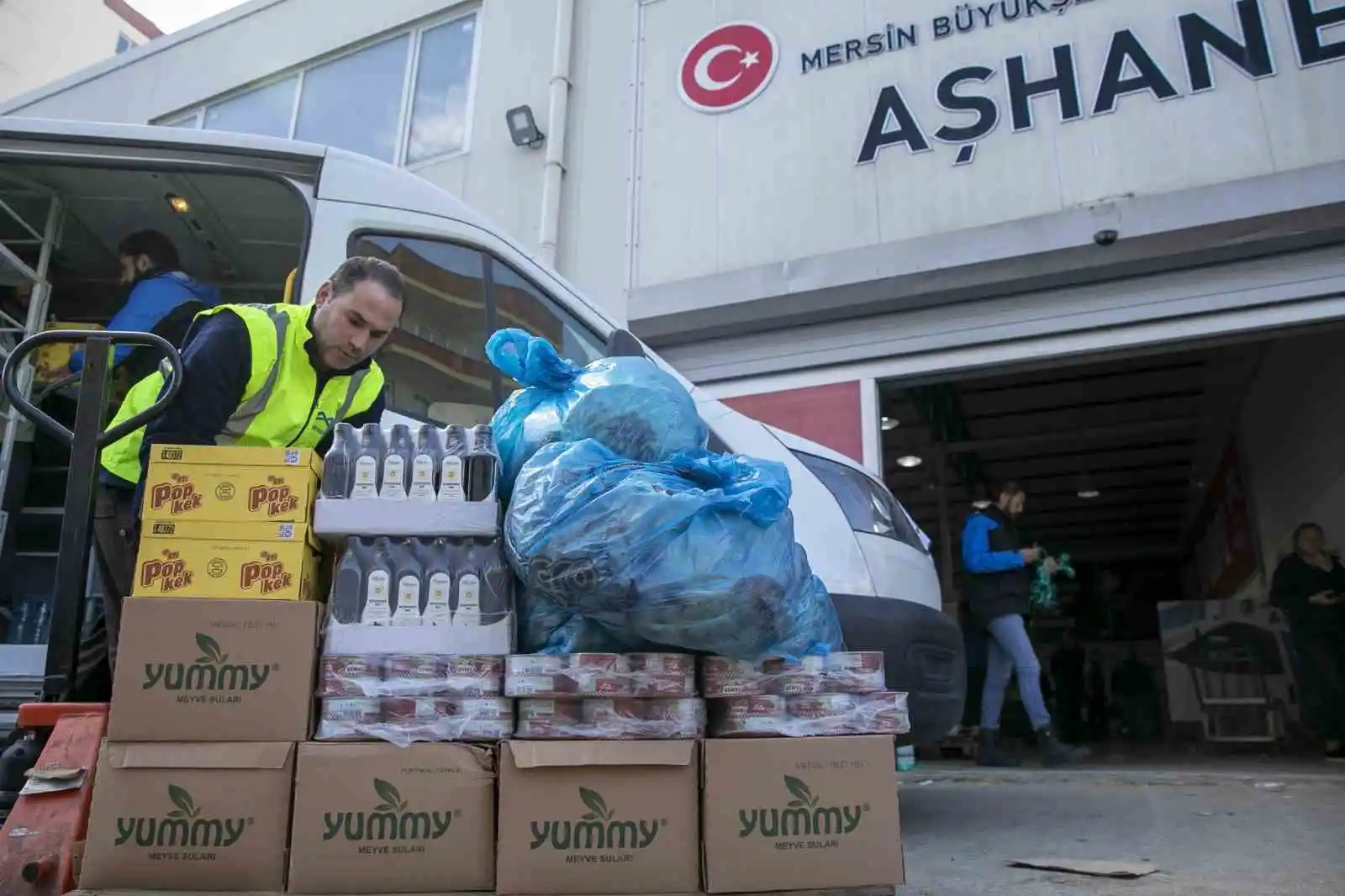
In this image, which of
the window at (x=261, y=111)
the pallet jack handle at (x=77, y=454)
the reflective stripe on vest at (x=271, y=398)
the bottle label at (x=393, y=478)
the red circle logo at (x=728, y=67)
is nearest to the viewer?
the pallet jack handle at (x=77, y=454)

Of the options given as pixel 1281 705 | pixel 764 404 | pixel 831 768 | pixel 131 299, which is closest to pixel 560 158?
pixel 764 404

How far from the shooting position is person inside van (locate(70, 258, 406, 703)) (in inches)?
97.4

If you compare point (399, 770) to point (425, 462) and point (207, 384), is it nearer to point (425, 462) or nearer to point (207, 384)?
point (425, 462)

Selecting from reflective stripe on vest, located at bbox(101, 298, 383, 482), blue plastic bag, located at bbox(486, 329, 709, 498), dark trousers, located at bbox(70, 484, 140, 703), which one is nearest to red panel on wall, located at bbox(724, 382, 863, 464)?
blue plastic bag, located at bbox(486, 329, 709, 498)

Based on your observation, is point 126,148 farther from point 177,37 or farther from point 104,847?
point 177,37

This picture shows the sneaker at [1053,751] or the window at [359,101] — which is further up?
the window at [359,101]

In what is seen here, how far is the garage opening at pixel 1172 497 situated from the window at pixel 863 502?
6.72 ft

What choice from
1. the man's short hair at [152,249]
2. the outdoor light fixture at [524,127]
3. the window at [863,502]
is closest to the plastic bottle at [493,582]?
the window at [863,502]

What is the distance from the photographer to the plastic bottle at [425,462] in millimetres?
2354

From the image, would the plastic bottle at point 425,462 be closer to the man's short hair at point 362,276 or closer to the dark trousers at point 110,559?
the man's short hair at point 362,276

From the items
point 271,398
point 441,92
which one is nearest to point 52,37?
point 441,92

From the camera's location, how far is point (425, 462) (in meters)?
2.38

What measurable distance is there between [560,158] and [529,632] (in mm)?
6306

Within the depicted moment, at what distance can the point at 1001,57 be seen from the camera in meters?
6.57
